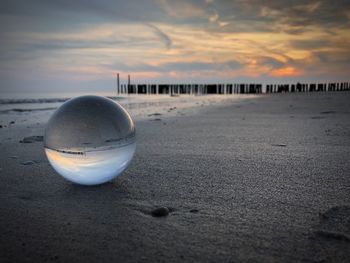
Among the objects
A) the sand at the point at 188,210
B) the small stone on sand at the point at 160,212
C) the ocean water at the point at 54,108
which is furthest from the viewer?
the ocean water at the point at 54,108

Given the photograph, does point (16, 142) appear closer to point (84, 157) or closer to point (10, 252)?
point (84, 157)

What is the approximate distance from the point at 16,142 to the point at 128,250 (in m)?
4.01

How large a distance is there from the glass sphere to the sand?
19 centimetres

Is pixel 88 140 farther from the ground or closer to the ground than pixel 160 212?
farther from the ground

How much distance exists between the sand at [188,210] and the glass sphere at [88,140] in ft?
0.63

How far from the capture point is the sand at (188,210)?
1603 mm

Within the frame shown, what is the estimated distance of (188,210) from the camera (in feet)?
6.94

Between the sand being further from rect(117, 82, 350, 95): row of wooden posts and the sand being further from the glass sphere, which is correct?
rect(117, 82, 350, 95): row of wooden posts

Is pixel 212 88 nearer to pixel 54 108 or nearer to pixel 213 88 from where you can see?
pixel 213 88

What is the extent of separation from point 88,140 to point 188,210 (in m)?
0.94

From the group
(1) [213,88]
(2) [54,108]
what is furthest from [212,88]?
(2) [54,108]

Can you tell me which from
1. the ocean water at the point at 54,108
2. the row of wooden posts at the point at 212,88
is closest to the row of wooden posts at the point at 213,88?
the row of wooden posts at the point at 212,88

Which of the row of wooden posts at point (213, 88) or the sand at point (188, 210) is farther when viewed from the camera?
the row of wooden posts at point (213, 88)

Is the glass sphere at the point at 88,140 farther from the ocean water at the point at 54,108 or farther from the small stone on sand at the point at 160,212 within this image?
the ocean water at the point at 54,108
